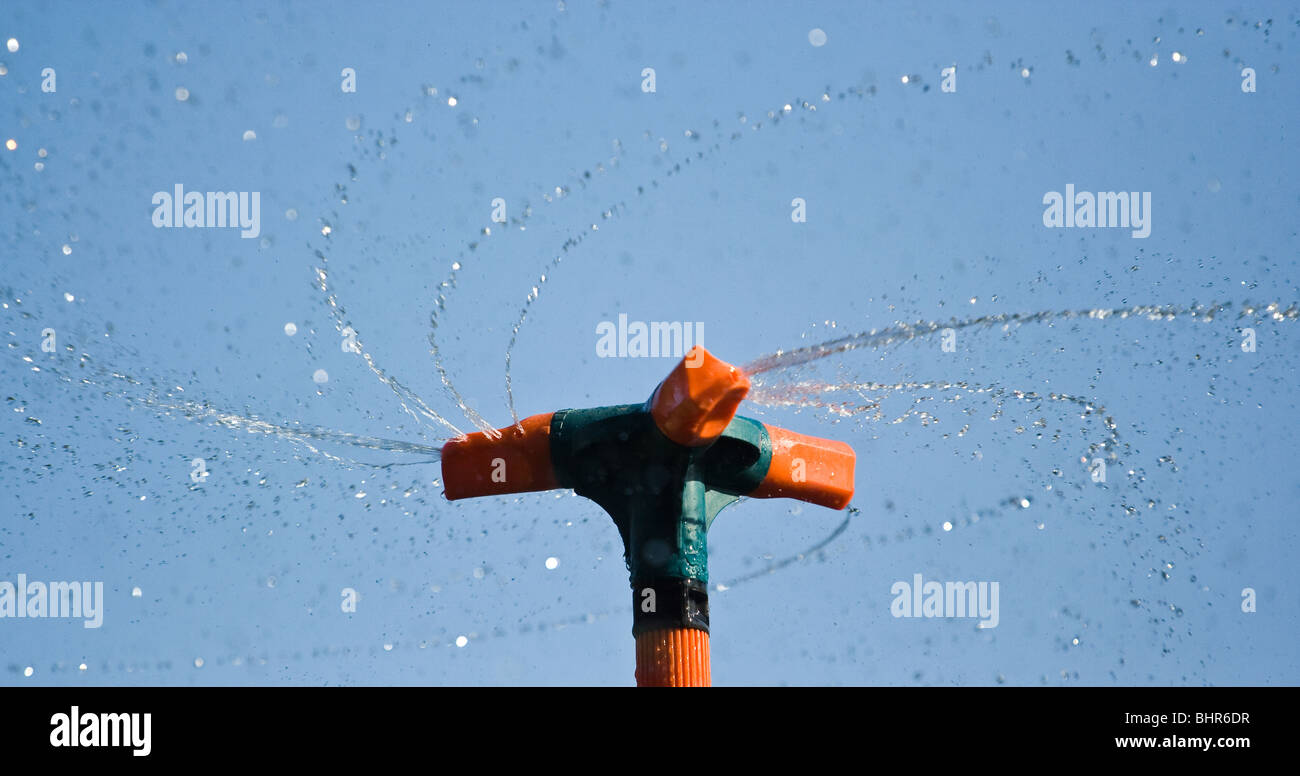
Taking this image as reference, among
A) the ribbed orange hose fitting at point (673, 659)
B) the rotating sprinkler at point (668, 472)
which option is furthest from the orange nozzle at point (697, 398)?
the ribbed orange hose fitting at point (673, 659)

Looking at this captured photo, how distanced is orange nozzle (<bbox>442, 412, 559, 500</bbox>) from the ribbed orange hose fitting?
5.00 feet

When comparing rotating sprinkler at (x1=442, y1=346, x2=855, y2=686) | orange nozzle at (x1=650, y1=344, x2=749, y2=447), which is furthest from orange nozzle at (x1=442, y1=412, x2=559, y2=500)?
orange nozzle at (x1=650, y1=344, x2=749, y2=447)

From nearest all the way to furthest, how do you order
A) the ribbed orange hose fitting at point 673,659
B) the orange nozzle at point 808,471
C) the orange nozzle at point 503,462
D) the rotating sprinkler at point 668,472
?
the ribbed orange hose fitting at point 673,659 → the rotating sprinkler at point 668,472 → the orange nozzle at point 503,462 → the orange nozzle at point 808,471

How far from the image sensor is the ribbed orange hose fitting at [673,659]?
10.9 metres

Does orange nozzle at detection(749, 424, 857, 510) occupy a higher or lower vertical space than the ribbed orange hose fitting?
higher

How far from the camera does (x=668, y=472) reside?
11.7 metres

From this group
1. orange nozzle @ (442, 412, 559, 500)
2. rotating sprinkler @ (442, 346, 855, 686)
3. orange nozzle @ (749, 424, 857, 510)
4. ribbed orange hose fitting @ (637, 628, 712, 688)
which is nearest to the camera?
ribbed orange hose fitting @ (637, 628, 712, 688)

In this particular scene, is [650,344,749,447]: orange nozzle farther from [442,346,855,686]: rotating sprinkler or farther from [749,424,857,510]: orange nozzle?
[749,424,857,510]: orange nozzle

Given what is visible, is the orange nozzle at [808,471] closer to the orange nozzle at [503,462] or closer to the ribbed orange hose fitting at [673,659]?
the orange nozzle at [503,462]

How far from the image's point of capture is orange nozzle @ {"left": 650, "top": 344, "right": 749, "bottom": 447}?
11.1 m

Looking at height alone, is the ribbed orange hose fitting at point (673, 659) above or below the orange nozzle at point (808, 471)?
below
